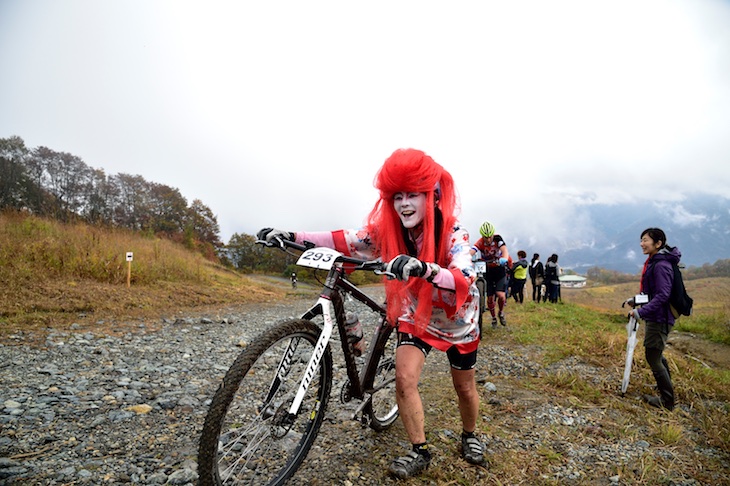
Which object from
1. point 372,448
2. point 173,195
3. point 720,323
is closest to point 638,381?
point 372,448

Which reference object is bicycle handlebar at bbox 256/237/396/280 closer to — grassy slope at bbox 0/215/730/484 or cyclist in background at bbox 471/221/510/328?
grassy slope at bbox 0/215/730/484

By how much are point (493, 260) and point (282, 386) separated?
21.3ft

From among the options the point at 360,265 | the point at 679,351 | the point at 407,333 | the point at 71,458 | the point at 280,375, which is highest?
the point at 360,265

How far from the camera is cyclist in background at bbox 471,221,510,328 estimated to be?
310 inches

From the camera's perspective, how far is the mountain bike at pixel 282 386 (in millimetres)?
1996

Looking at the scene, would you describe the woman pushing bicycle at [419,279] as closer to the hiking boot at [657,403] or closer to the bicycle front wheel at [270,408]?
the bicycle front wheel at [270,408]

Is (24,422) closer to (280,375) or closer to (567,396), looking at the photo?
(280,375)

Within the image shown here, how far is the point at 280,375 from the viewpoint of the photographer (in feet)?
7.46

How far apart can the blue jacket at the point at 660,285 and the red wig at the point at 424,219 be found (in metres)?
3.36

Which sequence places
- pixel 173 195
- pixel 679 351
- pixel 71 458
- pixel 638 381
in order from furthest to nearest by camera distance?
pixel 173 195 → pixel 679 351 → pixel 638 381 → pixel 71 458

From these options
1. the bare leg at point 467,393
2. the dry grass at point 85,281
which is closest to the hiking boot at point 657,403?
the bare leg at point 467,393

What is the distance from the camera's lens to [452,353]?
281 cm

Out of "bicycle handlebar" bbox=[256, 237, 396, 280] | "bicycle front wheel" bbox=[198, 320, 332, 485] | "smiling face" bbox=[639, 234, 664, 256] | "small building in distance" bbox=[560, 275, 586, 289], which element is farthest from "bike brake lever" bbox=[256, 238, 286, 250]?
"small building in distance" bbox=[560, 275, 586, 289]

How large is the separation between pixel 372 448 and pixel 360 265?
165 centimetres
